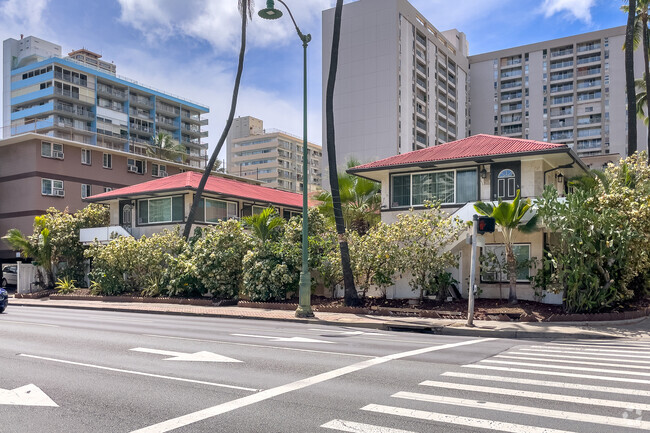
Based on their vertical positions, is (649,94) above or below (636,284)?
above

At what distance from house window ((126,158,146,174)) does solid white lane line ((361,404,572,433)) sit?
46370 millimetres

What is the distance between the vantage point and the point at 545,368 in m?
9.69

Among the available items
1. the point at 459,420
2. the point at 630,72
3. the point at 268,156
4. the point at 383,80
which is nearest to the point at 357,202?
the point at 630,72

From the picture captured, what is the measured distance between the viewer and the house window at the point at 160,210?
34.5 meters

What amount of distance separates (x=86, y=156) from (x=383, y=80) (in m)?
40.5

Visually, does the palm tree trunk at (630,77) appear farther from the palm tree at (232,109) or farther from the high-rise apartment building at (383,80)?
the high-rise apartment building at (383,80)

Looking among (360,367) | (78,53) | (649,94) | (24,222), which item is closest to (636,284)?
(649,94)

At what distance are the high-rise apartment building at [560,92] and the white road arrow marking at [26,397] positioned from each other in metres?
91.2

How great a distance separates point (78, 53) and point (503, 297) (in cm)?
8411

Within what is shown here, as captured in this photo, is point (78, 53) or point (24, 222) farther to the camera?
point (78, 53)

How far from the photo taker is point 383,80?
74.2m

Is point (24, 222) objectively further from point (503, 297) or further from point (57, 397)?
point (57, 397)

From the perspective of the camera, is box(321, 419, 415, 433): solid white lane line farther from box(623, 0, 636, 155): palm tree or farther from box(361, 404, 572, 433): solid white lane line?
box(623, 0, 636, 155): palm tree

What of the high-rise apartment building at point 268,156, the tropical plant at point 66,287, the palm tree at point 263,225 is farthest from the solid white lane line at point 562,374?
the high-rise apartment building at point 268,156
